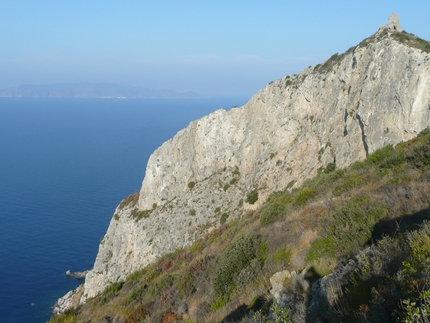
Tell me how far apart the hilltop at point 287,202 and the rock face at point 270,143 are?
116 mm

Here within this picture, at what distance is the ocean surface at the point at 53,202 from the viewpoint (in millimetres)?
45750

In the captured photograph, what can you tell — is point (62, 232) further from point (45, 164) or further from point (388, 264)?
point (388, 264)

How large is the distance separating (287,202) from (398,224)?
8.93m

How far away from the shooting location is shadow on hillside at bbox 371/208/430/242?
24.2ft

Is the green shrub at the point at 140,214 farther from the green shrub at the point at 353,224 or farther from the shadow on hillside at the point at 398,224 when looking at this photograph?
the shadow on hillside at the point at 398,224

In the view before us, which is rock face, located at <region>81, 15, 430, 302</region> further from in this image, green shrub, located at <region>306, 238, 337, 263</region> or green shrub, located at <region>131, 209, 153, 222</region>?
green shrub, located at <region>306, 238, 337, 263</region>

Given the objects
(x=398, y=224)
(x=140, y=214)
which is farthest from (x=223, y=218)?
(x=398, y=224)

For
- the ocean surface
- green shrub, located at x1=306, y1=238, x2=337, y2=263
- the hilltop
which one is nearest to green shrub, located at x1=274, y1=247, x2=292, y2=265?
the hilltop

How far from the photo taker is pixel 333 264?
24.7 ft

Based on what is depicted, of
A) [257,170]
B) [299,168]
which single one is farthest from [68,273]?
[299,168]

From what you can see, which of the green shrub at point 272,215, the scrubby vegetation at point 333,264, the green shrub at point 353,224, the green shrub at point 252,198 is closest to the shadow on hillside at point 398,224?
the scrubby vegetation at point 333,264

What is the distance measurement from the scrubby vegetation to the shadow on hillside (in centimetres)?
2

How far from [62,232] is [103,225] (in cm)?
734

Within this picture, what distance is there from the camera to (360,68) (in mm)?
25438
